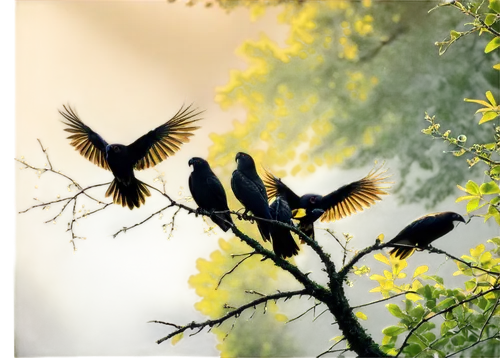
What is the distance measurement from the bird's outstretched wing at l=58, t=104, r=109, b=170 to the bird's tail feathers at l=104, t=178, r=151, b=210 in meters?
0.10

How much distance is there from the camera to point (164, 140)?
256 centimetres

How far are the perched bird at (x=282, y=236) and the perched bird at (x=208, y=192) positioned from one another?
7.5 inches

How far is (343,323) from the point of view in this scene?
2.14 m

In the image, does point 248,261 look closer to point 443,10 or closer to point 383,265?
point 383,265

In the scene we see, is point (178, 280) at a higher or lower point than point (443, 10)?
lower

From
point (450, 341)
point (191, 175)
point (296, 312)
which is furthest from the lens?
point (296, 312)

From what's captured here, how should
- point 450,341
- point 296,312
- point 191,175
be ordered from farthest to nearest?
1. point 296,312
2. point 191,175
3. point 450,341

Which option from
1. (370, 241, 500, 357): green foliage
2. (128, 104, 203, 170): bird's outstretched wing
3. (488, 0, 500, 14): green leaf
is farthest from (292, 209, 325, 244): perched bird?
(488, 0, 500, 14): green leaf

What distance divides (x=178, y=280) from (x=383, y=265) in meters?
0.91

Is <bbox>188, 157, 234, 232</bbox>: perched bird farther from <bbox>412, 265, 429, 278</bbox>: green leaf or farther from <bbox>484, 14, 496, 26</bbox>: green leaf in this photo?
<bbox>484, 14, 496, 26</bbox>: green leaf

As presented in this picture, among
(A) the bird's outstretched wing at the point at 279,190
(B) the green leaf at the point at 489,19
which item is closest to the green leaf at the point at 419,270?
(A) the bird's outstretched wing at the point at 279,190

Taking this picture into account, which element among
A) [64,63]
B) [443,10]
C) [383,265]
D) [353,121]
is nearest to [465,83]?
[443,10]

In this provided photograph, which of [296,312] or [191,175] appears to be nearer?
[191,175]

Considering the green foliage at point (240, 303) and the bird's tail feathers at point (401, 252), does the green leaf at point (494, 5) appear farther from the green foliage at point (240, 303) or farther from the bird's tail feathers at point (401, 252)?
the green foliage at point (240, 303)
